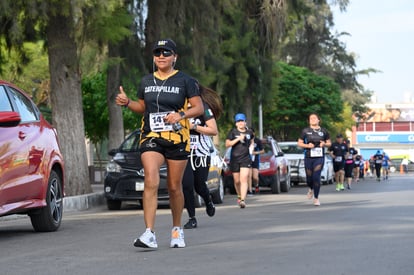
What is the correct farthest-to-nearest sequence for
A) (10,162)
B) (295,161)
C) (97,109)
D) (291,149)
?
1. (97,109)
2. (291,149)
3. (295,161)
4. (10,162)

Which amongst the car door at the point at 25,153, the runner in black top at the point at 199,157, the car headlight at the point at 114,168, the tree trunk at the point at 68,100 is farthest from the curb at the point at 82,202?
the car door at the point at 25,153

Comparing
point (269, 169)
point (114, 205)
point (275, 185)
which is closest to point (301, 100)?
point (269, 169)

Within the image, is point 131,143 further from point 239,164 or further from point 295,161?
point 295,161

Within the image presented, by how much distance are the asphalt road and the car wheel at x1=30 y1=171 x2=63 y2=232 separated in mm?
190

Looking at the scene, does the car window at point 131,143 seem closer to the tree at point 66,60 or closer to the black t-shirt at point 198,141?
the tree at point 66,60

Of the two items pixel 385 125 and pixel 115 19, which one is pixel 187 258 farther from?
pixel 385 125

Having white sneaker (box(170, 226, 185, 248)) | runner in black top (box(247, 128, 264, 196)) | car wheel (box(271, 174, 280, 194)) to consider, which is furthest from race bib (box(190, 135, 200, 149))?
car wheel (box(271, 174, 280, 194))

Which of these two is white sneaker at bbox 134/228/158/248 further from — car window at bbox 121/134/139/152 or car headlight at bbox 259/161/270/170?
car headlight at bbox 259/161/270/170

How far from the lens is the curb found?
61.5 feet

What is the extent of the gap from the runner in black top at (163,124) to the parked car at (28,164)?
1692mm

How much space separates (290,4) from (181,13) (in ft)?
34.4

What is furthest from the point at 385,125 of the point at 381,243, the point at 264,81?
the point at 381,243

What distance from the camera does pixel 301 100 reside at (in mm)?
59219

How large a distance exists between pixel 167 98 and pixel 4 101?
108 inches
